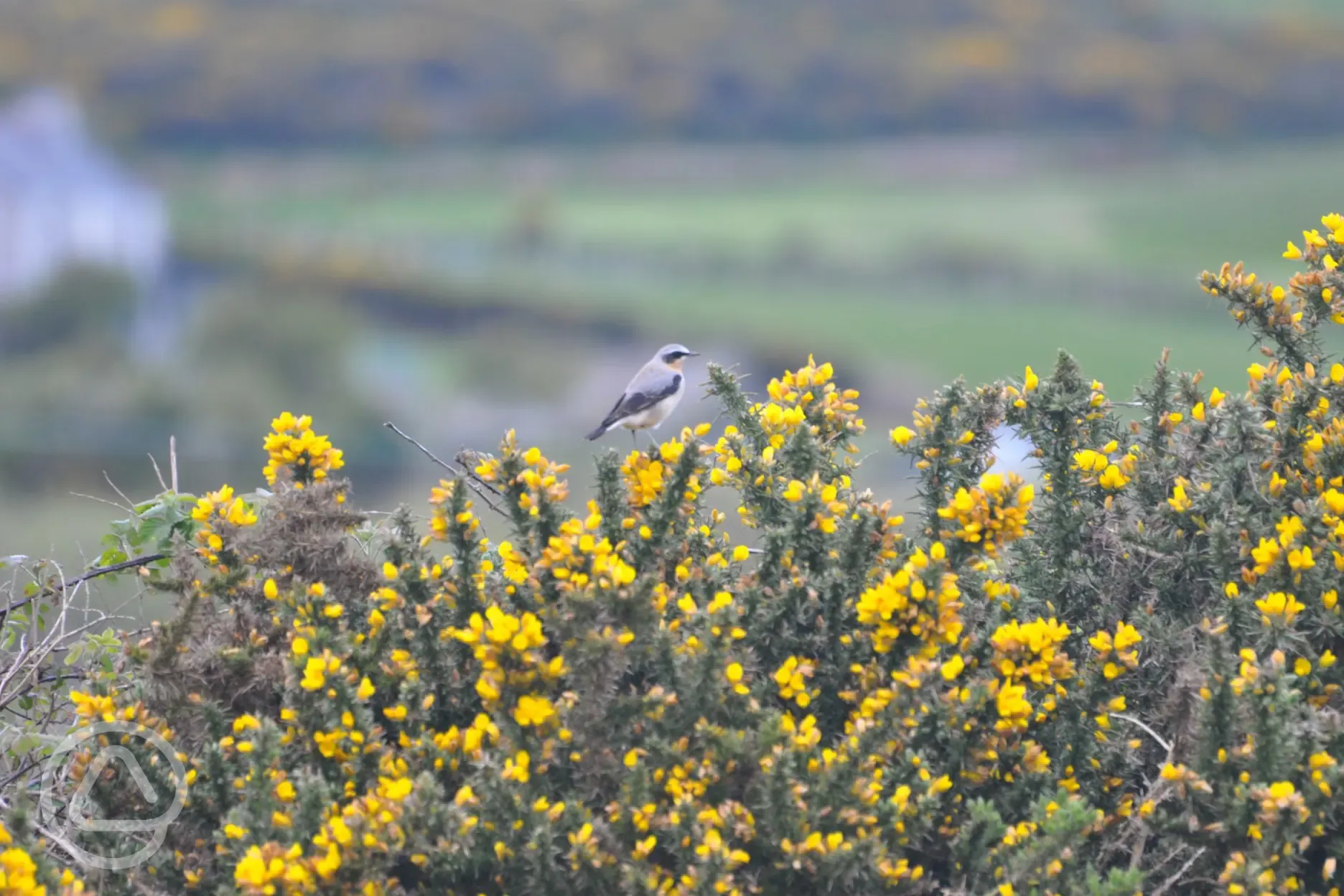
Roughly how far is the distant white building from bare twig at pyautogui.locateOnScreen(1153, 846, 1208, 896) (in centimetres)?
4690

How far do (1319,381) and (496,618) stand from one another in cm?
257

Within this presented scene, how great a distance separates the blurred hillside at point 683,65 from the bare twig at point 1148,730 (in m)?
67.5

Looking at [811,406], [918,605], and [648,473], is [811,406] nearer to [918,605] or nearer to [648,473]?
[648,473]

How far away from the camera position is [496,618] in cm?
305

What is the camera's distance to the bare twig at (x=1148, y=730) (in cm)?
334

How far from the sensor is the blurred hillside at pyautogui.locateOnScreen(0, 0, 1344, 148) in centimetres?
6906

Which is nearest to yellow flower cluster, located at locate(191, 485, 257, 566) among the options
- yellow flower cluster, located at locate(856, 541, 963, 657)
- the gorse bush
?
the gorse bush

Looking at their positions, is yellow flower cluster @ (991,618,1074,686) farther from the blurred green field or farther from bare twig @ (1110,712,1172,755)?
the blurred green field

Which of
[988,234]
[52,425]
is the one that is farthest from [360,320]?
[988,234]

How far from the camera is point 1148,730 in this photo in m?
3.33

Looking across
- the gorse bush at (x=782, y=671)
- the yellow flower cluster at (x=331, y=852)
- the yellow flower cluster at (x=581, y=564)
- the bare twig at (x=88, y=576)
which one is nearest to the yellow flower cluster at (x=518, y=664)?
the gorse bush at (x=782, y=671)

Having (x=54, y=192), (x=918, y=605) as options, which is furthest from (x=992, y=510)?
(x=54, y=192)

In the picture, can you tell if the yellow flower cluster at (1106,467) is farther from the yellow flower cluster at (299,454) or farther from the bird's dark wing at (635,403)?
the bird's dark wing at (635,403)

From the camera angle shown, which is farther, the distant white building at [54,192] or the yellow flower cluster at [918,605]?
the distant white building at [54,192]
